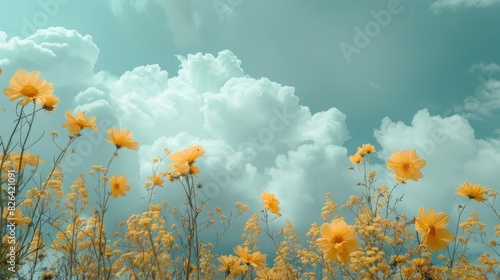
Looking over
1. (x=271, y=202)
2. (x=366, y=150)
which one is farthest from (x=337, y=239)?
(x=366, y=150)

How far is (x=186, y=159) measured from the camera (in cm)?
262

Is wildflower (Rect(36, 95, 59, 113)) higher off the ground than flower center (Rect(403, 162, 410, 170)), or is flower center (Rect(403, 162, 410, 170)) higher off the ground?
wildflower (Rect(36, 95, 59, 113))

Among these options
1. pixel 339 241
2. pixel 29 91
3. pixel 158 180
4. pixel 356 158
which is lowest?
pixel 339 241

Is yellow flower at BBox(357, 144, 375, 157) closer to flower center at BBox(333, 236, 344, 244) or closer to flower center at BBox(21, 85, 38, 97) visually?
flower center at BBox(333, 236, 344, 244)

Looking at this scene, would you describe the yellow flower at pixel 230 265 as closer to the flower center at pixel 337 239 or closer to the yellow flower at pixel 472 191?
the flower center at pixel 337 239

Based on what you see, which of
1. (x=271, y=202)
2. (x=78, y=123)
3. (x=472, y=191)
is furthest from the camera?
(x=271, y=202)

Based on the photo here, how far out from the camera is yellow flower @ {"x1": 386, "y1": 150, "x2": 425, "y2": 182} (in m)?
2.58

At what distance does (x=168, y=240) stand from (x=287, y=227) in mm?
2902

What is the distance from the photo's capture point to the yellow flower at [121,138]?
2.58 meters

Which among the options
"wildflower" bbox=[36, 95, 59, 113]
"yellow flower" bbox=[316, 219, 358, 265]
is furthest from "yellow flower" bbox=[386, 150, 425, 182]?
"wildflower" bbox=[36, 95, 59, 113]

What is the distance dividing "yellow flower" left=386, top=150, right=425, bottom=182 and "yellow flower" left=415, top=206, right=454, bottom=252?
0.53 meters

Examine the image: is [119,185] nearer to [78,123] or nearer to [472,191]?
[78,123]

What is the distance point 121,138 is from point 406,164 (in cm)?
202

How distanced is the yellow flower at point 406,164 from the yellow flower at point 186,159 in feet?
4.47
